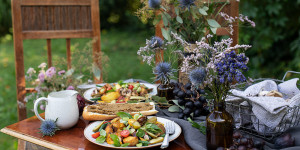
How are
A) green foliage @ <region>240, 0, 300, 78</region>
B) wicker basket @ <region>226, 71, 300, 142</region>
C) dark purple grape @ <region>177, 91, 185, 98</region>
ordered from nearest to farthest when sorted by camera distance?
1. wicker basket @ <region>226, 71, 300, 142</region>
2. dark purple grape @ <region>177, 91, 185, 98</region>
3. green foliage @ <region>240, 0, 300, 78</region>

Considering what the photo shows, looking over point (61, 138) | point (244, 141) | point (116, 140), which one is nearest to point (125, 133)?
point (116, 140)

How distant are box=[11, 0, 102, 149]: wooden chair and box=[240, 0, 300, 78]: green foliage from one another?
1.52 m

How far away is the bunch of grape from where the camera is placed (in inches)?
50.2

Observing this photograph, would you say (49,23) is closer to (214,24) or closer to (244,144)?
(214,24)

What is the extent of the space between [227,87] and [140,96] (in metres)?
0.61

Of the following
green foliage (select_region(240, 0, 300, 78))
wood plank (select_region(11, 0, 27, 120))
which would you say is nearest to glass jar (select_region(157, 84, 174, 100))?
wood plank (select_region(11, 0, 27, 120))

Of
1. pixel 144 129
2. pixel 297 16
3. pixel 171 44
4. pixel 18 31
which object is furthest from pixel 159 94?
pixel 297 16

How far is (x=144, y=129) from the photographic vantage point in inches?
42.3

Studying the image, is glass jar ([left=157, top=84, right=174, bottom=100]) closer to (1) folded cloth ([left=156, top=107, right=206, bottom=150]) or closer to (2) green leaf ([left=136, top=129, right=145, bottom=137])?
(1) folded cloth ([left=156, top=107, right=206, bottom=150])

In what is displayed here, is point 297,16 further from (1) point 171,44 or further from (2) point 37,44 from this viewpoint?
(2) point 37,44

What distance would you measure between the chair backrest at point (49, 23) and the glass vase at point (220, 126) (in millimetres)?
Answer: 1261

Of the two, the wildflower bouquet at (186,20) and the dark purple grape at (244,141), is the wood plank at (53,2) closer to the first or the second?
the wildflower bouquet at (186,20)

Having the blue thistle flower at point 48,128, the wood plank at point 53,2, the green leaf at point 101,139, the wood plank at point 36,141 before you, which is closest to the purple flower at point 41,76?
the wood plank at point 53,2

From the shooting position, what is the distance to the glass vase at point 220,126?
0.98m
